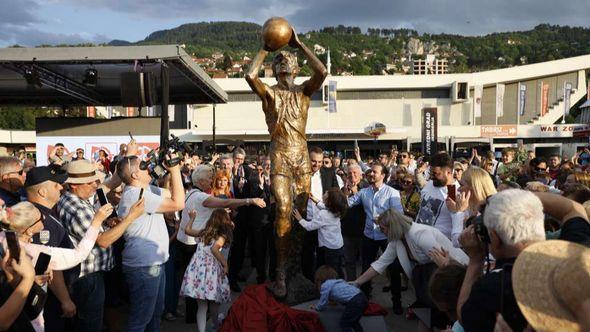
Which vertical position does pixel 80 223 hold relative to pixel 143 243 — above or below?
above

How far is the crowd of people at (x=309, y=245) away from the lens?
2.15 metres

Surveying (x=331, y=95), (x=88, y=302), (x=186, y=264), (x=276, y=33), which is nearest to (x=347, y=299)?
(x=88, y=302)

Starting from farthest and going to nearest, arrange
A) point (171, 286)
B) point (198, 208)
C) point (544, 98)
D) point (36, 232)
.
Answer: point (544, 98)
point (171, 286)
point (198, 208)
point (36, 232)

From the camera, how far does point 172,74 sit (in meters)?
15.6

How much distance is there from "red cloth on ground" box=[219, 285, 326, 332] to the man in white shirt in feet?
5.30

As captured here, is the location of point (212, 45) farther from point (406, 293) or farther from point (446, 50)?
point (406, 293)

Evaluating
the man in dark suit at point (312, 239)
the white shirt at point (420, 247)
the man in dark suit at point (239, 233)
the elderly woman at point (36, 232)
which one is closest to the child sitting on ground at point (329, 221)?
the man in dark suit at point (312, 239)

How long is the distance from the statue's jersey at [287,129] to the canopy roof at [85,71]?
21.5ft

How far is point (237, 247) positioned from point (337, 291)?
11.4ft

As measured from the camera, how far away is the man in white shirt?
5.12 meters

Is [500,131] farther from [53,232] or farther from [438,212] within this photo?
[53,232]

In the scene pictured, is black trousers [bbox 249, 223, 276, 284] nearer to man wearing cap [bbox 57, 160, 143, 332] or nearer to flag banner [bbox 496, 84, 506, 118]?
man wearing cap [bbox 57, 160, 143, 332]

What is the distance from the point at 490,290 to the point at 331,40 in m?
151

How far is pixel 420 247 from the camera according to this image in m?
4.27
